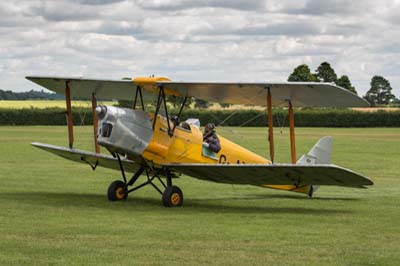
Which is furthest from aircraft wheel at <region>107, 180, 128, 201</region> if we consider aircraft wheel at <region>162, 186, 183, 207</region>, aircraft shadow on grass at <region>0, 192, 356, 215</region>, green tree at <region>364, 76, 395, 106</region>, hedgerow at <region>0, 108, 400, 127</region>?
green tree at <region>364, 76, 395, 106</region>

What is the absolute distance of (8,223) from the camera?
12703mm

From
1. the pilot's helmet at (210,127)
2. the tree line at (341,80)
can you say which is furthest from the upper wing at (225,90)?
the tree line at (341,80)

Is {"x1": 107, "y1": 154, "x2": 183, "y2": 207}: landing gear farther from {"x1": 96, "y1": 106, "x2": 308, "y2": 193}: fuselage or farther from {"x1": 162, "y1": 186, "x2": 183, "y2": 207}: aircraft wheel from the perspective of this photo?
{"x1": 96, "y1": 106, "x2": 308, "y2": 193}: fuselage

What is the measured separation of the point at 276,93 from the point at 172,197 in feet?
8.41

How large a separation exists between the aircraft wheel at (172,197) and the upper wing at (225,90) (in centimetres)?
174

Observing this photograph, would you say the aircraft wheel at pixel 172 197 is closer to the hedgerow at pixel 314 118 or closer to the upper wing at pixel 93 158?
the upper wing at pixel 93 158

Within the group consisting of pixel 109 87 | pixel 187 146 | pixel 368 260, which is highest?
pixel 109 87

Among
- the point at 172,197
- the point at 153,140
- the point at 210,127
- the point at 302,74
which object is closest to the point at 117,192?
Answer: the point at 172,197

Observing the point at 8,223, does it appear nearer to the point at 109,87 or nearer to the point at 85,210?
the point at 85,210

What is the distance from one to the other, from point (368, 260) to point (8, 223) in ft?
16.9

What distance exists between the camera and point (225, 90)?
16.2m

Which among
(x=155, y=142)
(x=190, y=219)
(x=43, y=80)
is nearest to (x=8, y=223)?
(x=190, y=219)

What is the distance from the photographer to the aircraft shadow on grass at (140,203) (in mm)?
15359

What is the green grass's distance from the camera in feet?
33.2
